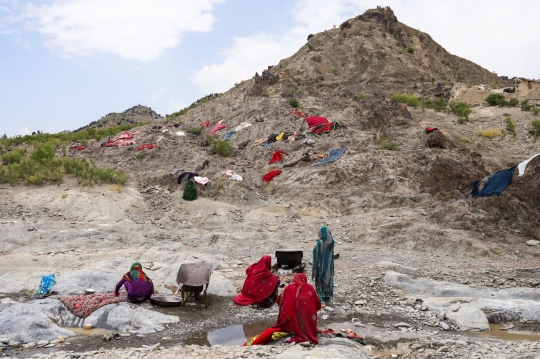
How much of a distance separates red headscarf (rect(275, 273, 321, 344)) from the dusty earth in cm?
23

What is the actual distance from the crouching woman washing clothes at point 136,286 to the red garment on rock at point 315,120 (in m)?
15.0

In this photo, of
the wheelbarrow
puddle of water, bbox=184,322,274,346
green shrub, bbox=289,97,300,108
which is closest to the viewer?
puddle of water, bbox=184,322,274,346

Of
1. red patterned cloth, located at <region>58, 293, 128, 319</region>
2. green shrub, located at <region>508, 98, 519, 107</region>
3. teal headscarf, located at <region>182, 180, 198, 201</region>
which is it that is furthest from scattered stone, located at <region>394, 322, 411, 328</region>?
green shrub, located at <region>508, 98, 519, 107</region>

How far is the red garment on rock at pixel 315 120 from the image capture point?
68.0ft

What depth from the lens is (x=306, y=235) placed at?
1177cm

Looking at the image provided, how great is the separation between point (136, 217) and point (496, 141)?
15.7 meters

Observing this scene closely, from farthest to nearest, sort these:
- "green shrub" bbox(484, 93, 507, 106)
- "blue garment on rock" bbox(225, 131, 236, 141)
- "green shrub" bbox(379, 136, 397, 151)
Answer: "green shrub" bbox(484, 93, 507, 106) → "blue garment on rock" bbox(225, 131, 236, 141) → "green shrub" bbox(379, 136, 397, 151)

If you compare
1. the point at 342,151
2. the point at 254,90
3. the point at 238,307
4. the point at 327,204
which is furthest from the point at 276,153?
the point at 238,307

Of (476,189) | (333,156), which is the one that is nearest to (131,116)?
(333,156)

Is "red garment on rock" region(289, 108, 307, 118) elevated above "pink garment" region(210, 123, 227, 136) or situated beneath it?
elevated above

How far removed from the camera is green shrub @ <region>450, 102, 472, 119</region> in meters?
23.0

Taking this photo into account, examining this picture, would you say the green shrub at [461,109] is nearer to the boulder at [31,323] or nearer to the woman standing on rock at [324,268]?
the woman standing on rock at [324,268]

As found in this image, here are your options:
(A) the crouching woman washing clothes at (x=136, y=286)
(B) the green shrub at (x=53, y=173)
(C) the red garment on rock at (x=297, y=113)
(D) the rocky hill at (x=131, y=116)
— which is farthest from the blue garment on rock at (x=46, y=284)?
(D) the rocky hill at (x=131, y=116)

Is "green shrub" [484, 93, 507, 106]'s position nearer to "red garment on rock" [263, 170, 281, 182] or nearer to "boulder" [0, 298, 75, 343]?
"red garment on rock" [263, 170, 281, 182]
